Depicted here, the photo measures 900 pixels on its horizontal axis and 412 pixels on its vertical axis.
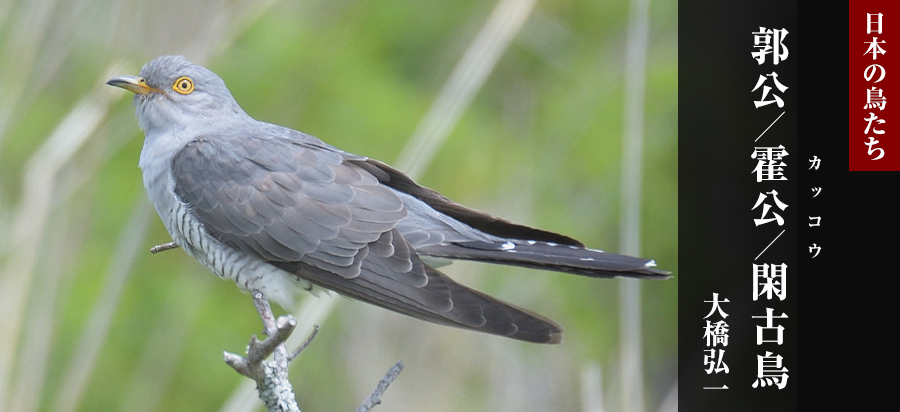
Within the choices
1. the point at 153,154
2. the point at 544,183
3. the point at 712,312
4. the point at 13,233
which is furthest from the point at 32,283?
the point at 712,312

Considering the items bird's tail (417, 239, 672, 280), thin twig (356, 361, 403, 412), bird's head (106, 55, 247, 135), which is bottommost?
thin twig (356, 361, 403, 412)

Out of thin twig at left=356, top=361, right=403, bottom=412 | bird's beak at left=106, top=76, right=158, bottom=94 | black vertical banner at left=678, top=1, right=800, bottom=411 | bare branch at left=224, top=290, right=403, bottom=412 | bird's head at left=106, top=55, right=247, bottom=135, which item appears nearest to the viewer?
bare branch at left=224, top=290, right=403, bottom=412

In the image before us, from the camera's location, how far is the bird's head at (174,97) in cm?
266

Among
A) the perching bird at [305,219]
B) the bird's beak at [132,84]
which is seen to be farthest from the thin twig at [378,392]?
the bird's beak at [132,84]

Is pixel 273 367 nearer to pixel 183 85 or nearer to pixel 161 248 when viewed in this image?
pixel 161 248

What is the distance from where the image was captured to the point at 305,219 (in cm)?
238

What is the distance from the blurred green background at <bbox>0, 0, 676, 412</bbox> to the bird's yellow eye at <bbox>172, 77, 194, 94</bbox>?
130 mm

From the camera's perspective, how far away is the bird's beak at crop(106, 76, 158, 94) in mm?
2549

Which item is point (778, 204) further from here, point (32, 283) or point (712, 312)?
point (32, 283)

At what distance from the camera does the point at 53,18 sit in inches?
103

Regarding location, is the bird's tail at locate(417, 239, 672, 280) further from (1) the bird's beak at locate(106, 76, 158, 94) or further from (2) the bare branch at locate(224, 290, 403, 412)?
(1) the bird's beak at locate(106, 76, 158, 94)

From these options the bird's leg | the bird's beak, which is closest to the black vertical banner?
the bird's leg

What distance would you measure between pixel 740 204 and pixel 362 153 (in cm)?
147

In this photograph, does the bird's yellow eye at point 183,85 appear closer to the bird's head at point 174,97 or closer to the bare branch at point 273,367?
the bird's head at point 174,97
